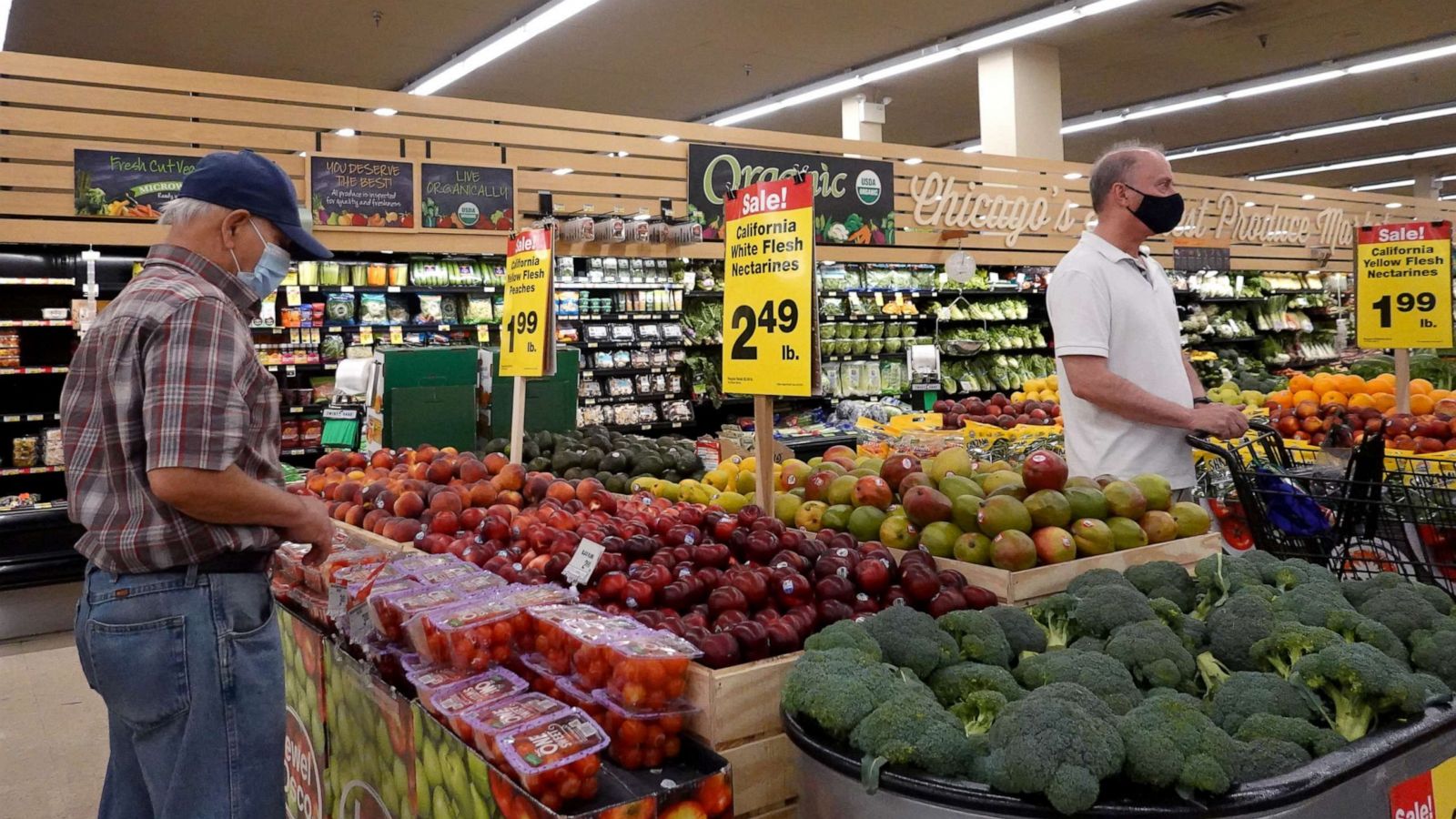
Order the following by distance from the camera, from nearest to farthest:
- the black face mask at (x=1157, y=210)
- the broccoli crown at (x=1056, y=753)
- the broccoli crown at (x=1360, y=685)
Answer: the broccoli crown at (x=1056, y=753) → the broccoli crown at (x=1360, y=685) → the black face mask at (x=1157, y=210)

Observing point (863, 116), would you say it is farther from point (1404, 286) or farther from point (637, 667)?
point (637, 667)

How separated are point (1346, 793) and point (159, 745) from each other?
6.27 feet

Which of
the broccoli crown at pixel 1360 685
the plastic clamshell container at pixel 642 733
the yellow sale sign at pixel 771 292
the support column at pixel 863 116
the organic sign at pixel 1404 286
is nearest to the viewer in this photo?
the broccoli crown at pixel 1360 685

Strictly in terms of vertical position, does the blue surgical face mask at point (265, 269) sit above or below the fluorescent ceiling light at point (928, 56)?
below

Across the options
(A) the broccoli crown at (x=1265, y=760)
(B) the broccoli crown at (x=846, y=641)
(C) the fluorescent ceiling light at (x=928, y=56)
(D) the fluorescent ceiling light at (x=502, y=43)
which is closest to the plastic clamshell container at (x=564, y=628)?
(B) the broccoli crown at (x=846, y=641)

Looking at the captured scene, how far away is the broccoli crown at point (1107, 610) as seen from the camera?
1.70 meters

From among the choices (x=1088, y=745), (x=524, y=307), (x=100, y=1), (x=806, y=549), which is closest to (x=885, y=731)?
(x=1088, y=745)

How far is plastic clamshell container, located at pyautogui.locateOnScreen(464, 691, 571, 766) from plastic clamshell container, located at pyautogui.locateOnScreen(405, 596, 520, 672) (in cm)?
20

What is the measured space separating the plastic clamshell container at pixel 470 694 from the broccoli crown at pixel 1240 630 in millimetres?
1177

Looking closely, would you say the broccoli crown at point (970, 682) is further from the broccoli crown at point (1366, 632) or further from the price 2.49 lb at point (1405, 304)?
the price 2.49 lb at point (1405, 304)

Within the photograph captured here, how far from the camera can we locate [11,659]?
17.2 feet

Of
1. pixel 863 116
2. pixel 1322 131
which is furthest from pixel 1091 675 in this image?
pixel 1322 131

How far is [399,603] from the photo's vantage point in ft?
6.68

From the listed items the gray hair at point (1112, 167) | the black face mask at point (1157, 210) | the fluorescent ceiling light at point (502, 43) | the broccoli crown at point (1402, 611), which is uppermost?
the fluorescent ceiling light at point (502, 43)
